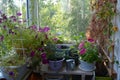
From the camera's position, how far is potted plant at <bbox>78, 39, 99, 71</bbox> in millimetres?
2207

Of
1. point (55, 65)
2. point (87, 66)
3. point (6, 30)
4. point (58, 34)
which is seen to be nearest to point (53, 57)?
point (55, 65)

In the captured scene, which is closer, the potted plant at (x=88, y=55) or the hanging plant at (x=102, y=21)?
the hanging plant at (x=102, y=21)

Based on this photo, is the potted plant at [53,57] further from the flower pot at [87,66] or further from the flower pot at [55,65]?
the flower pot at [87,66]

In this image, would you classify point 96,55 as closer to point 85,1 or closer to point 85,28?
point 85,28

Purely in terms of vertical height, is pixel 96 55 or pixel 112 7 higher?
pixel 112 7

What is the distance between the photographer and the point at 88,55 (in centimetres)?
221

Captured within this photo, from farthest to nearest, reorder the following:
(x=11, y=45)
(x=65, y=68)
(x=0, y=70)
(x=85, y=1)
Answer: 1. (x=85, y=1)
2. (x=65, y=68)
3. (x=11, y=45)
4. (x=0, y=70)

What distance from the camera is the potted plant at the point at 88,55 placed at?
2.21m

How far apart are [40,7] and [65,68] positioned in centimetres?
102

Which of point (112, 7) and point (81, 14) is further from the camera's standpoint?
point (81, 14)

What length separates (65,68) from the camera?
2.36 metres

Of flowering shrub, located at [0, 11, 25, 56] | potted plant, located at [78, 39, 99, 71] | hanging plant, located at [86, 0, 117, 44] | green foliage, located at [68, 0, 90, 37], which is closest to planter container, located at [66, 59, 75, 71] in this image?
potted plant, located at [78, 39, 99, 71]

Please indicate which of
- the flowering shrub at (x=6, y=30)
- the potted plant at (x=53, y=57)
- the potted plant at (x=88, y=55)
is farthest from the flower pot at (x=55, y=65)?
the flowering shrub at (x=6, y=30)

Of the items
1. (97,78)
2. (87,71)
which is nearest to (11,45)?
(87,71)
